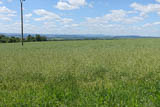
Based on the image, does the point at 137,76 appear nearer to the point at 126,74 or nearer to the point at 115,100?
the point at 126,74

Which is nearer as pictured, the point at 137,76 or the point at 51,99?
the point at 51,99

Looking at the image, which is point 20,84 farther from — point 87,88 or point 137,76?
point 137,76

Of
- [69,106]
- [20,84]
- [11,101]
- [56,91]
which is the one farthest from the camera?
[20,84]

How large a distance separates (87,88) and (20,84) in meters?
2.48

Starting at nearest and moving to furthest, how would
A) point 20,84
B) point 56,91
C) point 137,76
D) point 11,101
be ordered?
point 11,101 < point 56,91 < point 20,84 < point 137,76

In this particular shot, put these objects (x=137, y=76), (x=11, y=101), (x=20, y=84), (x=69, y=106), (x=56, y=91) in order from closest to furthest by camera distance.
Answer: (x=69, y=106) < (x=11, y=101) < (x=56, y=91) < (x=20, y=84) < (x=137, y=76)

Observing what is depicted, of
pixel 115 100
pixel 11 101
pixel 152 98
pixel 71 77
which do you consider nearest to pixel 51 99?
pixel 11 101

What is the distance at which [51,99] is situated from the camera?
3.77m

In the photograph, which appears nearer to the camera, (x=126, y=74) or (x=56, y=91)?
(x=56, y=91)

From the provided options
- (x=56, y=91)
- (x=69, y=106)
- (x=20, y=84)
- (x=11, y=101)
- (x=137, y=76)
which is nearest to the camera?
(x=69, y=106)

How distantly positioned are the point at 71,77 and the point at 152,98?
122 inches

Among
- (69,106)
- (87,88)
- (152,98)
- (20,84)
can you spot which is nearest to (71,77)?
(87,88)

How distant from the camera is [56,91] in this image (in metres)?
4.24

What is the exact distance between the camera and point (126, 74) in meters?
5.97
